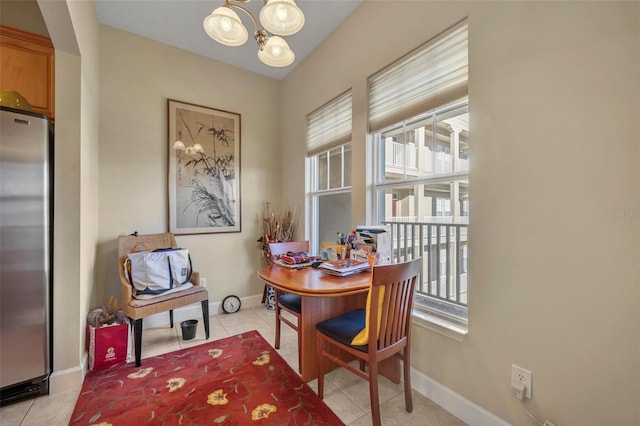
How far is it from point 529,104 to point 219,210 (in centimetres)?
298

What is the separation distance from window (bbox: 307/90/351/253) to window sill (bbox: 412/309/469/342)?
1.05 m

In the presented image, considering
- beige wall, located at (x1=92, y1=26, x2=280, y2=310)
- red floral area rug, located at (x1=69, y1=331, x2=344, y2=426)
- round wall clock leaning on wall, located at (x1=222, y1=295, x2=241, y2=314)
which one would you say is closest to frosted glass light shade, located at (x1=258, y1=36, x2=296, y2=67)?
beige wall, located at (x1=92, y1=26, x2=280, y2=310)

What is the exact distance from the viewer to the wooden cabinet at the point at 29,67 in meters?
1.83

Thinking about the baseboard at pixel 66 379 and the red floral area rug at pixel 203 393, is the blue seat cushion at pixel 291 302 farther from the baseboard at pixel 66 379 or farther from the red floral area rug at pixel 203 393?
the baseboard at pixel 66 379

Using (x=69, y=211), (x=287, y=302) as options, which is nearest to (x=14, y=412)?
(x=69, y=211)

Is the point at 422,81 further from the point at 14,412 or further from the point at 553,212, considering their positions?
the point at 14,412

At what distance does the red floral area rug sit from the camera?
59.5 inches

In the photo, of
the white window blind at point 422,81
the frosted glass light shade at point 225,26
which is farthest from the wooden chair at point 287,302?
the frosted glass light shade at point 225,26

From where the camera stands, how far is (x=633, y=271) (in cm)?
101

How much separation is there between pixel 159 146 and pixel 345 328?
2715 millimetres

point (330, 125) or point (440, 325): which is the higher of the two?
point (330, 125)

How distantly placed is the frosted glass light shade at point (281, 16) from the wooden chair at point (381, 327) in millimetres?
1385

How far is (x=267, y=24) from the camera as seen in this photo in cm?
140

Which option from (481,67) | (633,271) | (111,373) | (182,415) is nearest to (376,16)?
(481,67)
